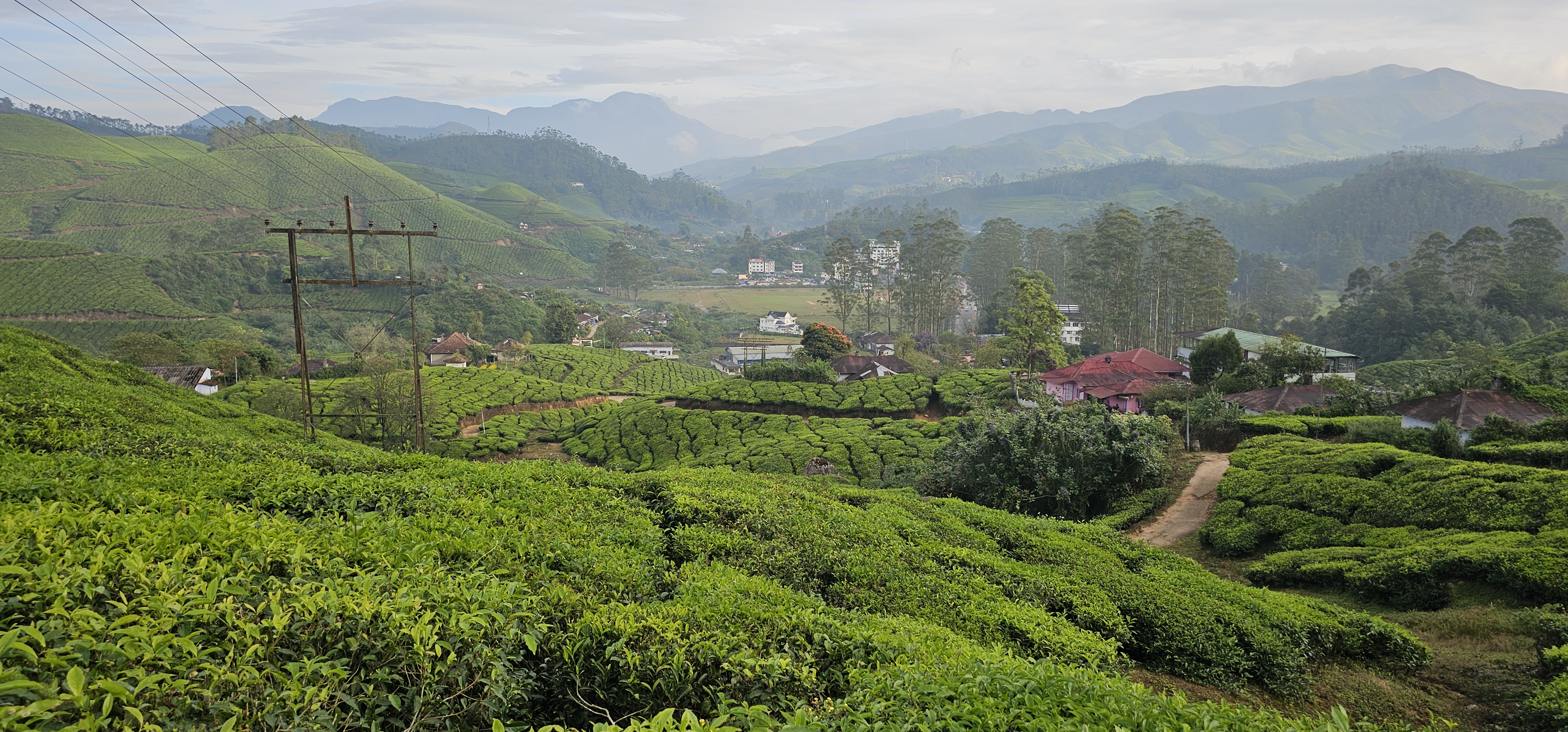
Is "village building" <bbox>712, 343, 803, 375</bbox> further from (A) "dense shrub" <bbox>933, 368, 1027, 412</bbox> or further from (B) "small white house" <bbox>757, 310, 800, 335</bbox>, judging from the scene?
(A) "dense shrub" <bbox>933, 368, 1027, 412</bbox>

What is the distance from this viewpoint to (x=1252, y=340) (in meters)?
47.4

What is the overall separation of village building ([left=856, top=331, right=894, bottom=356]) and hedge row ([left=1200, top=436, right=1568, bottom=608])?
2019 inches

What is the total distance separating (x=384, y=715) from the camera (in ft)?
10.3

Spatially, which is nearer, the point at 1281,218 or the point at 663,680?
the point at 663,680

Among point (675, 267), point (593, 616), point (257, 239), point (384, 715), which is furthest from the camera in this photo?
point (675, 267)

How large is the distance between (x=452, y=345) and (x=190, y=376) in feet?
74.5

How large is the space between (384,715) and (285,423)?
684 inches

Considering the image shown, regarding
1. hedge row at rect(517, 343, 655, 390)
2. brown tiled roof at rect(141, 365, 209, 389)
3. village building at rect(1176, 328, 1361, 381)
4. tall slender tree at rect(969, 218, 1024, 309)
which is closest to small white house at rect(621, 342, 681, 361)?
hedge row at rect(517, 343, 655, 390)

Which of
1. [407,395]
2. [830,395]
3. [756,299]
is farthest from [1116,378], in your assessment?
[756,299]

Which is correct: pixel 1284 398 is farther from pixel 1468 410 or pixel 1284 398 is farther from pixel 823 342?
pixel 823 342

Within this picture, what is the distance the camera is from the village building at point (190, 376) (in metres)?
32.9

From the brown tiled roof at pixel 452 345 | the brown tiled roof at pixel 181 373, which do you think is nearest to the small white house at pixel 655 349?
the brown tiled roof at pixel 452 345

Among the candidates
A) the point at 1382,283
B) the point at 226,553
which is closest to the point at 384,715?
the point at 226,553

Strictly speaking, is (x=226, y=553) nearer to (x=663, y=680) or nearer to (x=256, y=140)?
(x=663, y=680)
